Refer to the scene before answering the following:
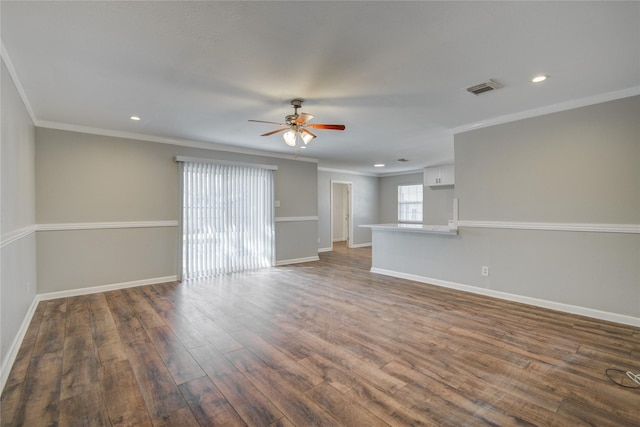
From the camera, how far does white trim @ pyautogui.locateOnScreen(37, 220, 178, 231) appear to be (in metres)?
4.09

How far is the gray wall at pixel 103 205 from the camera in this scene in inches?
160

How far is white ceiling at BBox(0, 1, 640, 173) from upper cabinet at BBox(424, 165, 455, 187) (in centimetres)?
392

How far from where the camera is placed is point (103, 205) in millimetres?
4469

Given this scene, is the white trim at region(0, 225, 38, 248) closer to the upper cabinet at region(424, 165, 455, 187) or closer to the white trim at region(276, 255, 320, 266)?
the white trim at region(276, 255, 320, 266)

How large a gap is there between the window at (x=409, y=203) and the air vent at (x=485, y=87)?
20.8 ft

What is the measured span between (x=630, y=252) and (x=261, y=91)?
4235 millimetres

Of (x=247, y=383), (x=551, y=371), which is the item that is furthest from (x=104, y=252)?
(x=551, y=371)

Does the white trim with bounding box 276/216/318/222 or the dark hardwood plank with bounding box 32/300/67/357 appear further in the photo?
the white trim with bounding box 276/216/318/222

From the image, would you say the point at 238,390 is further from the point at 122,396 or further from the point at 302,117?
the point at 302,117

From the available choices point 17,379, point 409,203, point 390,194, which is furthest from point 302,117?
point 390,194

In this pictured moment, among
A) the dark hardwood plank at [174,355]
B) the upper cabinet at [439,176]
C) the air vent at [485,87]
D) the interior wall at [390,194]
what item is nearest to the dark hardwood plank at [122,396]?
the dark hardwood plank at [174,355]

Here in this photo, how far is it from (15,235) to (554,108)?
19.1 ft

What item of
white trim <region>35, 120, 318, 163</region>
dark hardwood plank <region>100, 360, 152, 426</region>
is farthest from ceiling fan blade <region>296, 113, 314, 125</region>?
dark hardwood plank <region>100, 360, 152, 426</region>

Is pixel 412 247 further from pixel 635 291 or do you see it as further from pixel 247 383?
pixel 247 383
